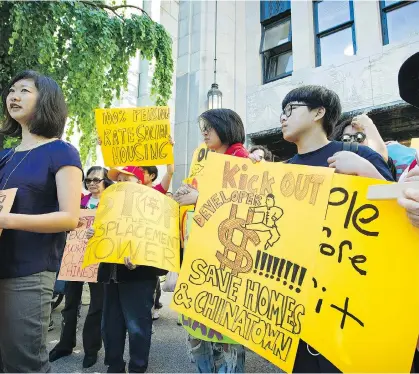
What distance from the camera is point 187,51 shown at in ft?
27.8

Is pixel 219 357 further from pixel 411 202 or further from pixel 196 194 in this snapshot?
pixel 411 202

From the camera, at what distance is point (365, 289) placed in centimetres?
105

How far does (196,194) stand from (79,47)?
3992 mm

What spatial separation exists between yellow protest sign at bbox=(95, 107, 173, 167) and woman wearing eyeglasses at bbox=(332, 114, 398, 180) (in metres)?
1.31

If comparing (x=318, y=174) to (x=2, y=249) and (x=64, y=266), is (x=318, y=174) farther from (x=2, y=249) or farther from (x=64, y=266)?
(x=64, y=266)

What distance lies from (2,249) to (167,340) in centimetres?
260

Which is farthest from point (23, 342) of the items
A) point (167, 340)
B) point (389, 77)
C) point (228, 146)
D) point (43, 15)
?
point (389, 77)

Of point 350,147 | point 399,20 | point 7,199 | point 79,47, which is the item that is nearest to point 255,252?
point 350,147

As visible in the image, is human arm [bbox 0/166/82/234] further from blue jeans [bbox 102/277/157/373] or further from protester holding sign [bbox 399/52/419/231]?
protester holding sign [bbox 399/52/419/231]

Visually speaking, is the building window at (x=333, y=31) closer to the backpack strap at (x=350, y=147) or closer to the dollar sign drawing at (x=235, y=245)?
the backpack strap at (x=350, y=147)

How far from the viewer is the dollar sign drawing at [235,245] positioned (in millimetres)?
1232

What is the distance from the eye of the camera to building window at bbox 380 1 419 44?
6.21 m

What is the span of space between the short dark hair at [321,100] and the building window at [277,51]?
22.0 feet

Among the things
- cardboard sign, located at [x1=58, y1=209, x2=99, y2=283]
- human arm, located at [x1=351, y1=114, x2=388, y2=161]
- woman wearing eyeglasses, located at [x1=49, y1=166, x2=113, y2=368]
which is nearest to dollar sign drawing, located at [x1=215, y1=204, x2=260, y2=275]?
human arm, located at [x1=351, y1=114, x2=388, y2=161]
